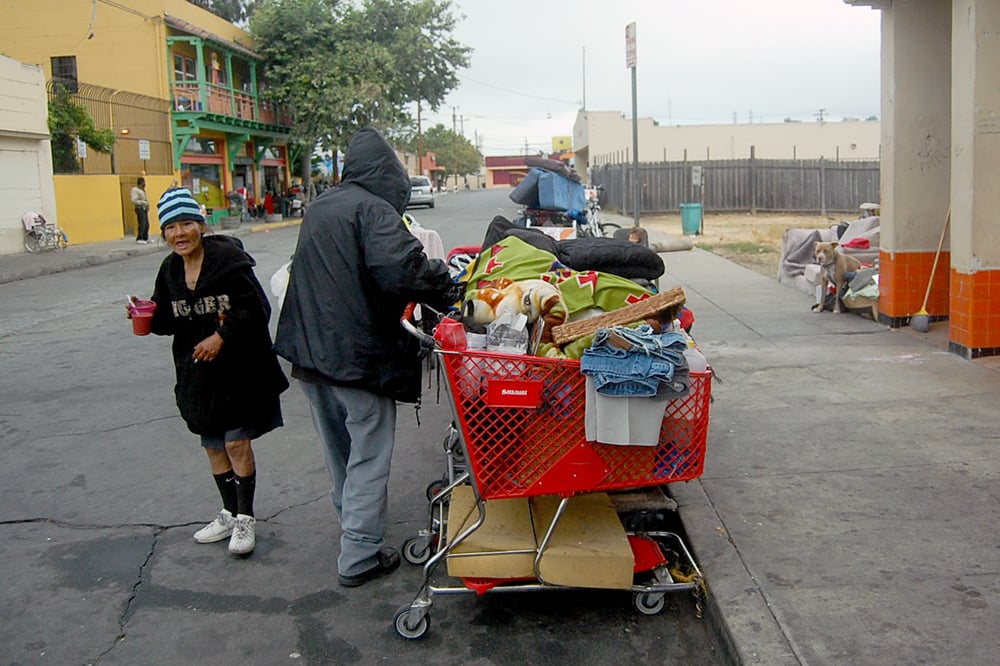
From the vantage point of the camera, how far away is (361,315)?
13.4ft

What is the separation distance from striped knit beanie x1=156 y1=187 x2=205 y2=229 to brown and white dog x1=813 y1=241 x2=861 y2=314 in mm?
8057

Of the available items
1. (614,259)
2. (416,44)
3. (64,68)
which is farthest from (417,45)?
(614,259)

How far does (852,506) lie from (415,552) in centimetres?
222

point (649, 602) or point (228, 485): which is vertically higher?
point (228, 485)

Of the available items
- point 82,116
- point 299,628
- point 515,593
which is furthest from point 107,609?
point 82,116

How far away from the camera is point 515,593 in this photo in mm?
4207

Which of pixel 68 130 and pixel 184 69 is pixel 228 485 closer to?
pixel 68 130

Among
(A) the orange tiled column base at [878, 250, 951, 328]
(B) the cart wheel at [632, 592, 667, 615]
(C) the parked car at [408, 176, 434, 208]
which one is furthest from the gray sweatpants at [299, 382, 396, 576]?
(C) the parked car at [408, 176, 434, 208]

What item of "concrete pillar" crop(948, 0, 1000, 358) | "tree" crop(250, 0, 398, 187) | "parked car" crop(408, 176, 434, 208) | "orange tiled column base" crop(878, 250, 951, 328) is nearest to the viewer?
"concrete pillar" crop(948, 0, 1000, 358)

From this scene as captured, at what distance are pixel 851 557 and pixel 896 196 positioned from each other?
6.44 m

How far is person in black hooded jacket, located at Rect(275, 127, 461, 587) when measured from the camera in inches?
159

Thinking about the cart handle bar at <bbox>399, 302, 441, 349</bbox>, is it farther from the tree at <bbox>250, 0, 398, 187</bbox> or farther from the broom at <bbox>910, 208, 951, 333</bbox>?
the tree at <bbox>250, 0, 398, 187</bbox>

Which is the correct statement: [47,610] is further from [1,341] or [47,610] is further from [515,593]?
[1,341]

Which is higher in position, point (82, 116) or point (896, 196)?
point (82, 116)
